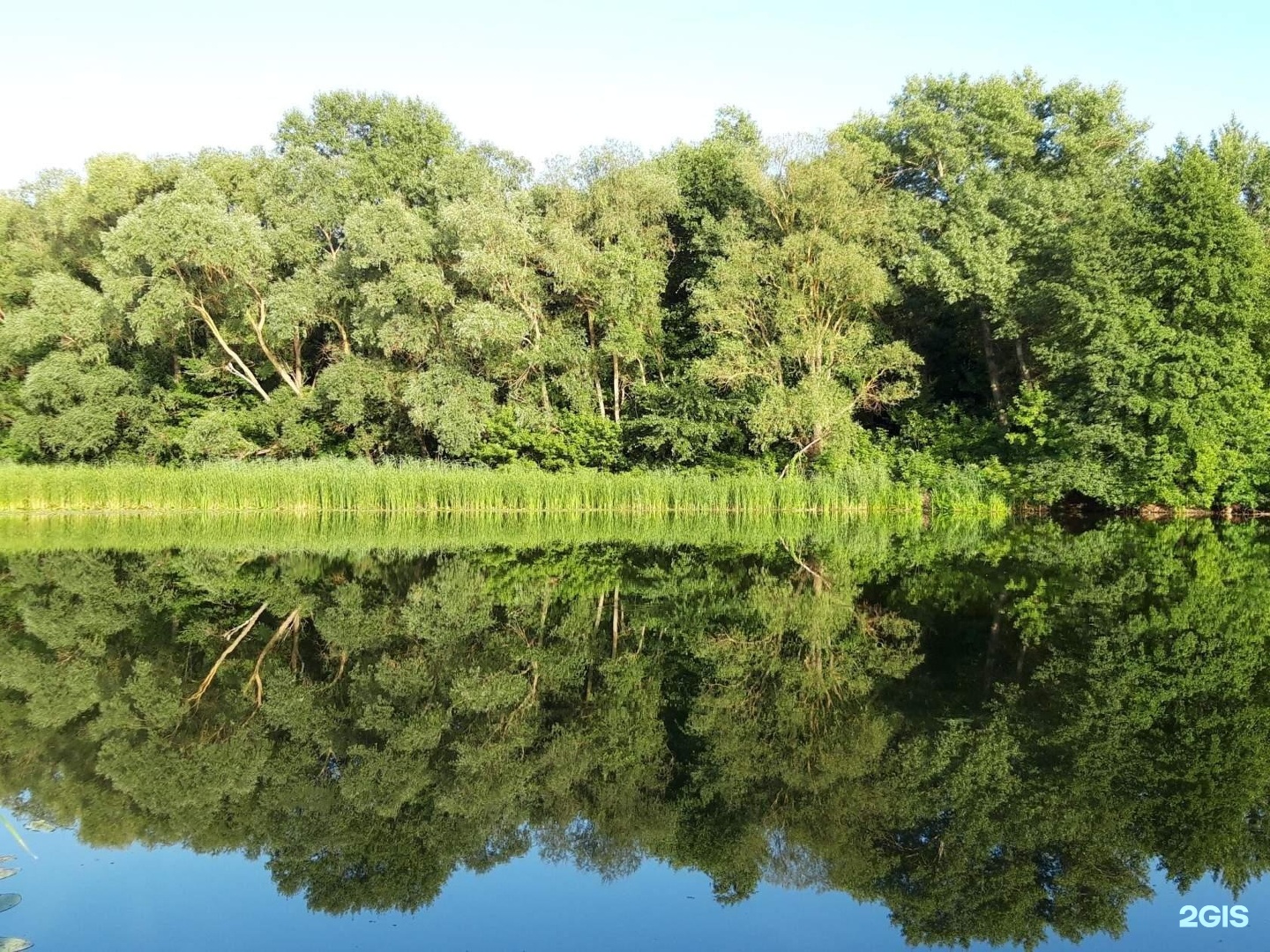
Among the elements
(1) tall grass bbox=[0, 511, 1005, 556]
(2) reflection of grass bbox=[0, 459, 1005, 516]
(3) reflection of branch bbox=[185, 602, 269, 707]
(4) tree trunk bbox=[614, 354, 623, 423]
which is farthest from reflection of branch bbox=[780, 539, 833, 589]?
(4) tree trunk bbox=[614, 354, 623, 423]

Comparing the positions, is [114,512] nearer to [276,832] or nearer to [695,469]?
[695,469]

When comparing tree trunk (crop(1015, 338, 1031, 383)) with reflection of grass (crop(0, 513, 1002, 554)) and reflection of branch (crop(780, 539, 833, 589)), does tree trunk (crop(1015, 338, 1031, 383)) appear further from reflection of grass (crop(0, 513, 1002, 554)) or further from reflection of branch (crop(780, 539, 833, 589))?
reflection of branch (crop(780, 539, 833, 589))

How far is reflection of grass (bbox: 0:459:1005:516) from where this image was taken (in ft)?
84.7

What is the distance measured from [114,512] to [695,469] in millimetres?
15670

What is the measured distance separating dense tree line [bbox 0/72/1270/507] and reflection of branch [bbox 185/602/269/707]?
1909cm

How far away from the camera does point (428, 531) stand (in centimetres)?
2200

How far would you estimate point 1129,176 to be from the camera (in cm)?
3134

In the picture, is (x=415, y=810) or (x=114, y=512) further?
(x=114, y=512)

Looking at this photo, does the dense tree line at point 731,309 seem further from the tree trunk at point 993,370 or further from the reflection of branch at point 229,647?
the reflection of branch at point 229,647

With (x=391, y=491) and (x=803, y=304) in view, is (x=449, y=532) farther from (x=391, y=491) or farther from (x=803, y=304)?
(x=803, y=304)

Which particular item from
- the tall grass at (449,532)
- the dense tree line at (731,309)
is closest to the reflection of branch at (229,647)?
the tall grass at (449,532)

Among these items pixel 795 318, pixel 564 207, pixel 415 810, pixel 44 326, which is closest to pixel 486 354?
pixel 564 207

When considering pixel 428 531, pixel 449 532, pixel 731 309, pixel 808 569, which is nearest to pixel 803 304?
pixel 731 309

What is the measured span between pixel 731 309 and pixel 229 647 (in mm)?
22441
